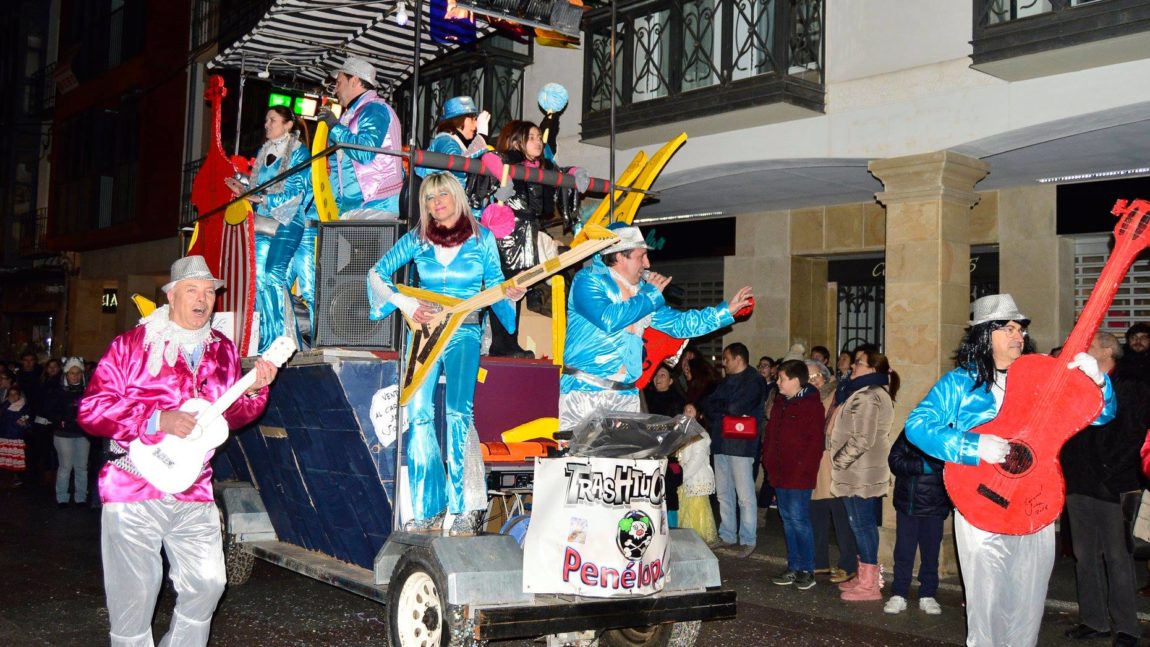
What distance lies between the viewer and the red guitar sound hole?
477 cm

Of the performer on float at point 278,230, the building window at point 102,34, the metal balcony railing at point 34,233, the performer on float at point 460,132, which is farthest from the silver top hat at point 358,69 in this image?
the metal balcony railing at point 34,233

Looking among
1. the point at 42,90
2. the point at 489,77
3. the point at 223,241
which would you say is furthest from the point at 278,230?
the point at 42,90

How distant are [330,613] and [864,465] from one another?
4.24 metres

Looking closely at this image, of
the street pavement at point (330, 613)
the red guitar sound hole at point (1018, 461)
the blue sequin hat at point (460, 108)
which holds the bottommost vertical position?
the street pavement at point (330, 613)

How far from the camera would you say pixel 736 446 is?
35.1 feet

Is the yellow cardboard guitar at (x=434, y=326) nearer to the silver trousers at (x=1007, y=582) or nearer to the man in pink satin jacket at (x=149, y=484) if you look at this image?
the man in pink satin jacket at (x=149, y=484)

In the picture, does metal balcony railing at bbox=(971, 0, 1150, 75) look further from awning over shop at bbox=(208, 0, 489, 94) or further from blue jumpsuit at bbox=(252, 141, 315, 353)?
blue jumpsuit at bbox=(252, 141, 315, 353)

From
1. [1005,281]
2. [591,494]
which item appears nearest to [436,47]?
[591,494]

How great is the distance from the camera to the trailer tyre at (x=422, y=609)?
5.05 metres

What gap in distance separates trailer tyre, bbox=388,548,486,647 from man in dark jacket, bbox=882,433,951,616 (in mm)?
3917

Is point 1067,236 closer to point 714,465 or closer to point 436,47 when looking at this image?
point 714,465

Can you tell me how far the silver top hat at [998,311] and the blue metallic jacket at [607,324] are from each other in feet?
4.91

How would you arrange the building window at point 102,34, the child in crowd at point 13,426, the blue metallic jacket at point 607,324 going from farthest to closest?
the building window at point 102,34, the child in crowd at point 13,426, the blue metallic jacket at point 607,324

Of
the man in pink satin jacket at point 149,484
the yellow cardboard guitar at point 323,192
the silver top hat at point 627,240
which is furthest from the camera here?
the yellow cardboard guitar at point 323,192
